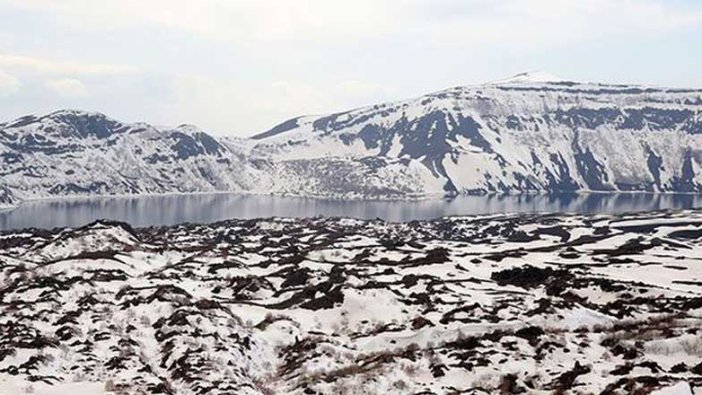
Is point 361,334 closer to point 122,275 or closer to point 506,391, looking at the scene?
point 506,391

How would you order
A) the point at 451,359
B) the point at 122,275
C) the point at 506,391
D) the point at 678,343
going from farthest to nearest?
the point at 122,275 → the point at 451,359 → the point at 678,343 → the point at 506,391

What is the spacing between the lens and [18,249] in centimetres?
13400

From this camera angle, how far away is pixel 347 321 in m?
74.2

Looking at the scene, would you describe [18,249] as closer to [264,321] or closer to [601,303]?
[264,321]

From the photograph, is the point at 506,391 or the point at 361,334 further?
the point at 361,334

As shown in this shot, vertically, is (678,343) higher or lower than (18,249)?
higher

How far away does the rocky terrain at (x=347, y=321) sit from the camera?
40.8m

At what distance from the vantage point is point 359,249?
130m

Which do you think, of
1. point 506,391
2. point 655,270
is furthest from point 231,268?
point 506,391

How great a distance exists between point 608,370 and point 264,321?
4087 centimetres

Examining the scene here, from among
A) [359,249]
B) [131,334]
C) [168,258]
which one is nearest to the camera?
[131,334]

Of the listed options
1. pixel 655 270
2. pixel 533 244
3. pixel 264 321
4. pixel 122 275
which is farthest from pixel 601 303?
pixel 533 244

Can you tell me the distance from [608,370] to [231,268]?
71335 millimetres

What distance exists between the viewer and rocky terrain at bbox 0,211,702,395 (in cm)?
4078
